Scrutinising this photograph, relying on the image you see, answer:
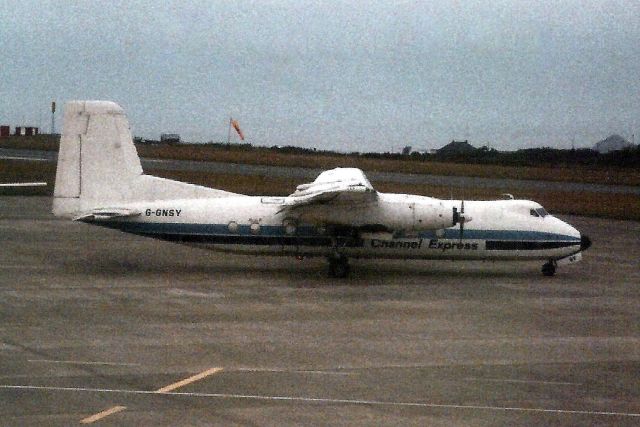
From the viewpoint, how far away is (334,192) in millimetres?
23875

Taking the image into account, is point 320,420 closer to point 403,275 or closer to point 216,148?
point 403,275

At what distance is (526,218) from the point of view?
2753 centimetres

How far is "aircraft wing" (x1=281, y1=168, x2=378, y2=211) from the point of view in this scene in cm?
2377

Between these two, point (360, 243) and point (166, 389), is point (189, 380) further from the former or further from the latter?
point (360, 243)

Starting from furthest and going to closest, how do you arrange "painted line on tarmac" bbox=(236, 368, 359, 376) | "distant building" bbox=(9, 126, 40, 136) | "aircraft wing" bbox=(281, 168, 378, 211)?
"distant building" bbox=(9, 126, 40, 136)
"aircraft wing" bbox=(281, 168, 378, 211)
"painted line on tarmac" bbox=(236, 368, 359, 376)

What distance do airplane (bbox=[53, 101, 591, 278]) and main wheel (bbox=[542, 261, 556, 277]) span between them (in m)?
1.62

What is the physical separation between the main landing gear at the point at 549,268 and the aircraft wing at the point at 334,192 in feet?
22.6

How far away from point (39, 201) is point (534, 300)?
33.9 m

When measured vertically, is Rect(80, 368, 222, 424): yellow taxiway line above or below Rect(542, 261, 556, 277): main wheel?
below

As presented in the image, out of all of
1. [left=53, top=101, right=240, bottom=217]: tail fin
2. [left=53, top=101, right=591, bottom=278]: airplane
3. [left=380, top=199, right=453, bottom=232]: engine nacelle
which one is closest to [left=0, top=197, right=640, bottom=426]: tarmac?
[left=53, top=101, right=591, bottom=278]: airplane

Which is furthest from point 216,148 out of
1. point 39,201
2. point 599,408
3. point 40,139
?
point 599,408

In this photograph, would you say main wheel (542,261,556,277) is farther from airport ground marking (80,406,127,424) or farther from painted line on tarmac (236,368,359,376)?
airport ground marking (80,406,127,424)

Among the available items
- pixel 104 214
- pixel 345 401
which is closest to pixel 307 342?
pixel 345 401

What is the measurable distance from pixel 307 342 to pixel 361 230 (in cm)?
921
